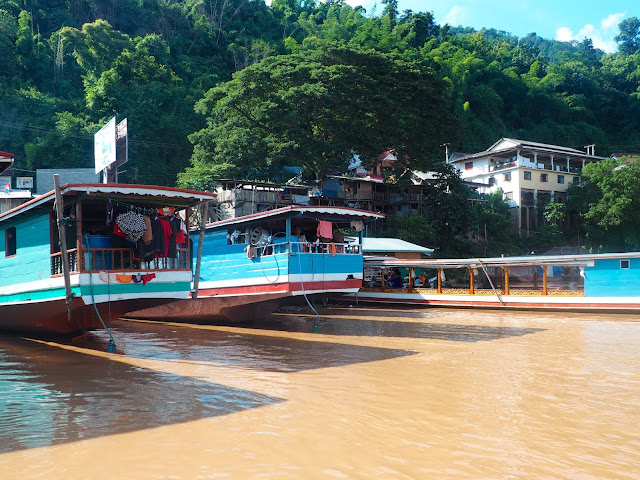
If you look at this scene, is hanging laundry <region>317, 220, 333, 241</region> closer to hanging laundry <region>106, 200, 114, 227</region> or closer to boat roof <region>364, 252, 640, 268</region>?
hanging laundry <region>106, 200, 114, 227</region>

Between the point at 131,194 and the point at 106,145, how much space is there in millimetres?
8101

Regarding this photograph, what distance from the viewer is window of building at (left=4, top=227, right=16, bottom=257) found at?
41.2ft

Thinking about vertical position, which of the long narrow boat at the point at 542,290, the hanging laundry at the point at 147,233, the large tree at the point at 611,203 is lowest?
the long narrow boat at the point at 542,290

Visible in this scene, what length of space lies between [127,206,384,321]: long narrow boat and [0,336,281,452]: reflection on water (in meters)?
5.30

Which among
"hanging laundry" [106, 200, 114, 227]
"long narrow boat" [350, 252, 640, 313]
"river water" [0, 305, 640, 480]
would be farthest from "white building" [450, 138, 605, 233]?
"hanging laundry" [106, 200, 114, 227]

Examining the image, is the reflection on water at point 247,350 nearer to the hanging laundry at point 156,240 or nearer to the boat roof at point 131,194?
the hanging laundry at point 156,240

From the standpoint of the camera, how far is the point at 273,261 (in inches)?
554

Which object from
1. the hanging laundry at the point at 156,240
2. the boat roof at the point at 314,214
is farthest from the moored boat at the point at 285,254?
the hanging laundry at the point at 156,240

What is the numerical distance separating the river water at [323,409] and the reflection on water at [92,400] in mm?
30

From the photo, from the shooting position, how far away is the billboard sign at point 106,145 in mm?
17016

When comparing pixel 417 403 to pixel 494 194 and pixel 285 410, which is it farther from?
pixel 494 194

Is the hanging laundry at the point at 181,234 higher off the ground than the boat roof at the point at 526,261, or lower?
higher

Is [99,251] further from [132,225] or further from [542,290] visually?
[542,290]

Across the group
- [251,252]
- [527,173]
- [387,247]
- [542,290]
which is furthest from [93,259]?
[527,173]
